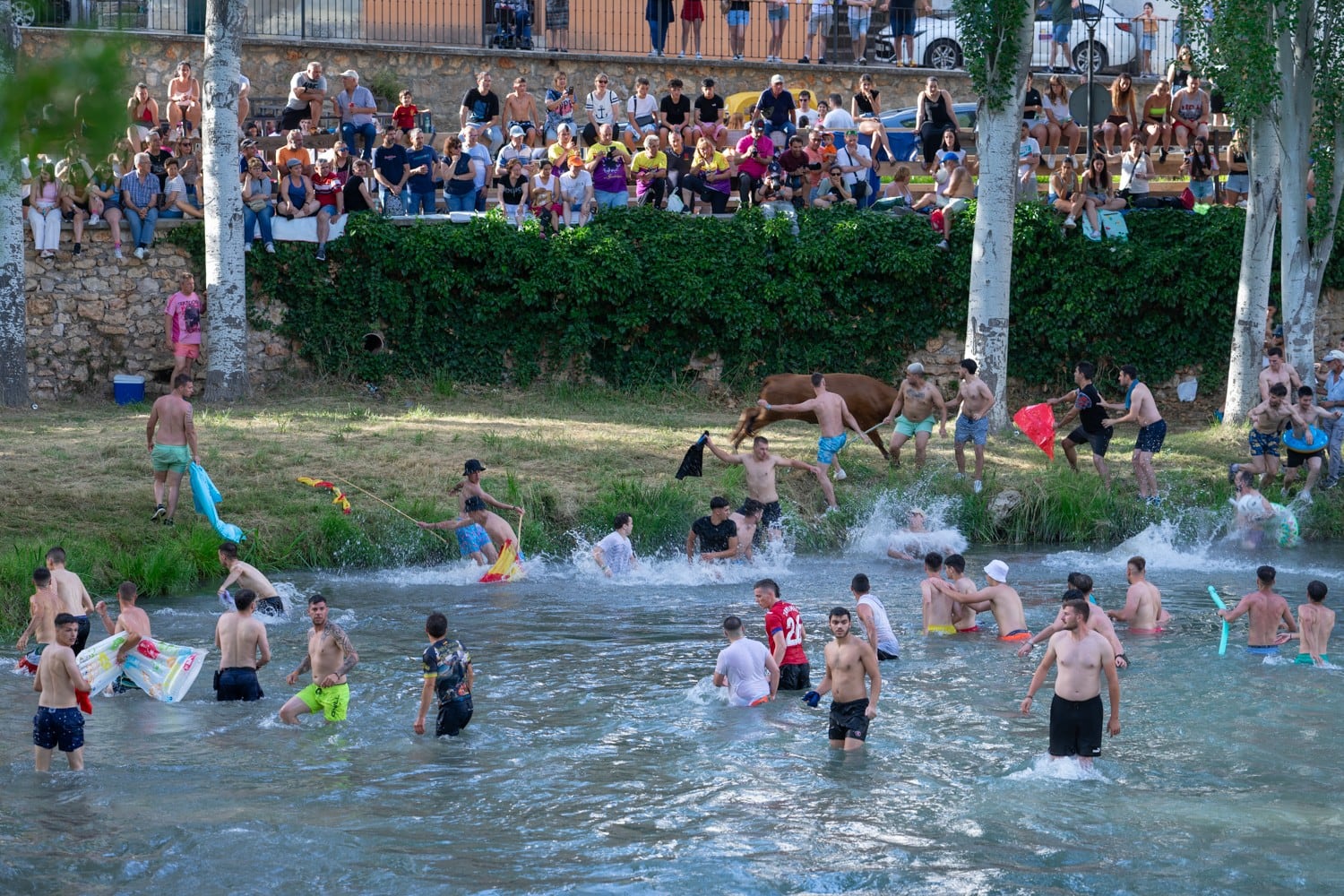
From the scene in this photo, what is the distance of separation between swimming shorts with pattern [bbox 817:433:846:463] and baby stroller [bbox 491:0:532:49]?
14.8 meters

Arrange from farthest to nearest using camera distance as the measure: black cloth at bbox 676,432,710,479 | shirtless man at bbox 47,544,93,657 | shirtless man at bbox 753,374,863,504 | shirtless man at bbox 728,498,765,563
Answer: shirtless man at bbox 753,374,863,504, black cloth at bbox 676,432,710,479, shirtless man at bbox 728,498,765,563, shirtless man at bbox 47,544,93,657

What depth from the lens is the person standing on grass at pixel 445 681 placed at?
1241 cm

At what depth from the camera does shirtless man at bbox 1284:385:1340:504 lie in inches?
853

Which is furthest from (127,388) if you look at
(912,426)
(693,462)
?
(912,426)

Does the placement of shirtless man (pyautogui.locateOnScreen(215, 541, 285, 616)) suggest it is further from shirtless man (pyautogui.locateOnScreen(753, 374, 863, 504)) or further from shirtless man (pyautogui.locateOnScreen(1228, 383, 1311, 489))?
shirtless man (pyautogui.locateOnScreen(1228, 383, 1311, 489))

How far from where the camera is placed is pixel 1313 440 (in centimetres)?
2175

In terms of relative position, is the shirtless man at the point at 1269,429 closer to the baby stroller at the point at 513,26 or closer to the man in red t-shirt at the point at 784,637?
the man in red t-shirt at the point at 784,637

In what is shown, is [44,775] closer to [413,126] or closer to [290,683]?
[290,683]

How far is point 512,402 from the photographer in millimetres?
25594

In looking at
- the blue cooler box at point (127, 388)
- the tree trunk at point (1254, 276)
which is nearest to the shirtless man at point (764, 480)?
the tree trunk at point (1254, 276)

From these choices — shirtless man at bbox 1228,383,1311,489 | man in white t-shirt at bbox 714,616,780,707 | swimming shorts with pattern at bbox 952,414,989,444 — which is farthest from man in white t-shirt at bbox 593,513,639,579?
shirtless man at bbox 1228,383,1311,489

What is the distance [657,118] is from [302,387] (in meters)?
7.46

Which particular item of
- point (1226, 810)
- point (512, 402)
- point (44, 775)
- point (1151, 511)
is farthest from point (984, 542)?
point (44, 775)

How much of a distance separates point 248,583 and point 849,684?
6.11 m
